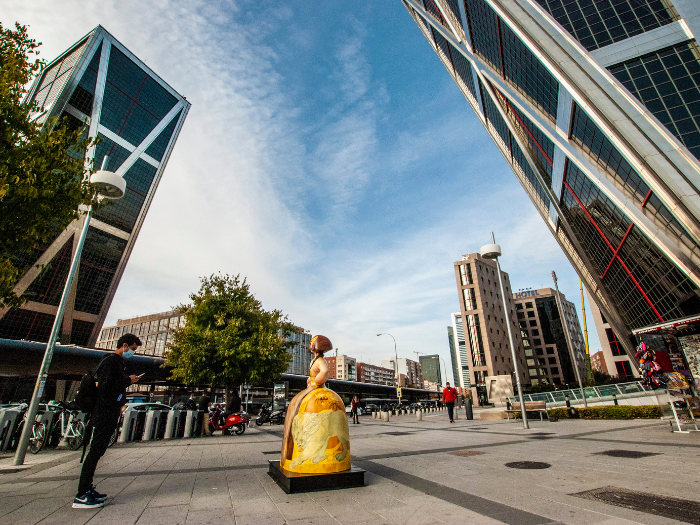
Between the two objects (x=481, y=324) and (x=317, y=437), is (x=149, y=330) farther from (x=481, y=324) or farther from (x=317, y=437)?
(x=317, y=437)

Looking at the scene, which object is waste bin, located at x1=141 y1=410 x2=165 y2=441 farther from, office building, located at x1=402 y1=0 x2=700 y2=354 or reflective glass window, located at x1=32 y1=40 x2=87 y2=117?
reflective glass window, located at x1=32 y1=40 x2=87 y2=117

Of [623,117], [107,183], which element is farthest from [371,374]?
[107,183]

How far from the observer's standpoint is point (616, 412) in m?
17.1

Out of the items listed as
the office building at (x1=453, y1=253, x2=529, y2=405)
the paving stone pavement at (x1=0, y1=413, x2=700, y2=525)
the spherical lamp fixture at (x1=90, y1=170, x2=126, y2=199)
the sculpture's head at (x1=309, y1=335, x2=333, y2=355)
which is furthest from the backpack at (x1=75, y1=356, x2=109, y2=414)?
the office building at (x1=453, y1=253, x2=529, y2=405)

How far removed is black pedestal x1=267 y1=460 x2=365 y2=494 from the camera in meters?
4.56

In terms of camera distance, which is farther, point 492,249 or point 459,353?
point 459,353

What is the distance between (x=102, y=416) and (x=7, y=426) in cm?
949

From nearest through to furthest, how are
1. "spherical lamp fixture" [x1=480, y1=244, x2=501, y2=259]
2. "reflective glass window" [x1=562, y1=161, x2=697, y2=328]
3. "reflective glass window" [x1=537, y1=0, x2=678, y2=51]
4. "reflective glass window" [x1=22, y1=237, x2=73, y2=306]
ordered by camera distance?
"spherical lamp fixture" [x1=480, y1=244, x2=501, y2=259], "reflective glass window" [x1=537, y1=0, x2=678, y2=51], "reflective glass window" [x1=562, y1=161, x2=697, y2=328], "reflective glass window" [x1=22, y1=237, x2=73, y2=306]

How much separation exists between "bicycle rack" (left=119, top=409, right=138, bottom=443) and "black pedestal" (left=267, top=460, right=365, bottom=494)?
36.8ft

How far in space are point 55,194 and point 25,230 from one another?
0.88m

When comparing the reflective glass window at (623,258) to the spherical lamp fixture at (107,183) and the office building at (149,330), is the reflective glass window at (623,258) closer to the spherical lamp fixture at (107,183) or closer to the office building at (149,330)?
the spherical lamp fixture at (107,183)

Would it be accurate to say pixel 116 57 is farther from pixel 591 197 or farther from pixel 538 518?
pixel 538 518

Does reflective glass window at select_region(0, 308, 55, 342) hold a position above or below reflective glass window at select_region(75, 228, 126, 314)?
below

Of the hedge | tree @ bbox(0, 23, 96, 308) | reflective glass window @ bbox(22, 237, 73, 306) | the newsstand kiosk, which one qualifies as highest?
reflective glass window @ bbox(22, 237, 73, 306)
